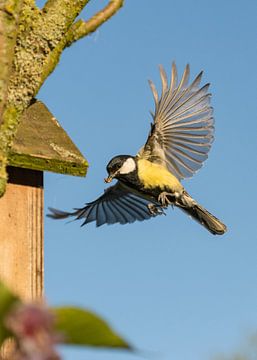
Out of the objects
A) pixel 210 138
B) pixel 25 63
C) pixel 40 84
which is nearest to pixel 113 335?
pixel 25 63

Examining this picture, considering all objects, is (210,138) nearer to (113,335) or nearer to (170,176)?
(170,176)

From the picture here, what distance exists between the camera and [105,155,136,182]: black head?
6527 mm

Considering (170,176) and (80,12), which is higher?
(80,12)

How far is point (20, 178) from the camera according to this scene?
3.90m

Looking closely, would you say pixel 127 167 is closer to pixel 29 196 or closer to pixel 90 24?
pixel 29 196

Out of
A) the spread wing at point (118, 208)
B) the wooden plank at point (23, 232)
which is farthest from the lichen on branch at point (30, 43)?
the spread wing at point (118, 208)

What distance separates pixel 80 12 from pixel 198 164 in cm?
391

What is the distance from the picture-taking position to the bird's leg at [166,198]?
636 cm

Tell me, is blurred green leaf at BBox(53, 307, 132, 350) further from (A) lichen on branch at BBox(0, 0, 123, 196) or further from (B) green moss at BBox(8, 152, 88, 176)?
(B) green moss at BBox(8, 152, 88, 176)

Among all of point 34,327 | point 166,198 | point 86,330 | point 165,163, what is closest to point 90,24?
point 86,330

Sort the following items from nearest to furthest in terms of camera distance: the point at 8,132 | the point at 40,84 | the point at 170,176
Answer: the point at 8,132 < the point at 40,84 < the point at 170,176

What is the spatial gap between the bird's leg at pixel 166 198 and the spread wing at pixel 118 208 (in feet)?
0.25

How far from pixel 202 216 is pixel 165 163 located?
0.76 m

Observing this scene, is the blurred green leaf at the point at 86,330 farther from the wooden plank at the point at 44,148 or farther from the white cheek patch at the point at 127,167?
the white cheek patch at the point at 127,167
